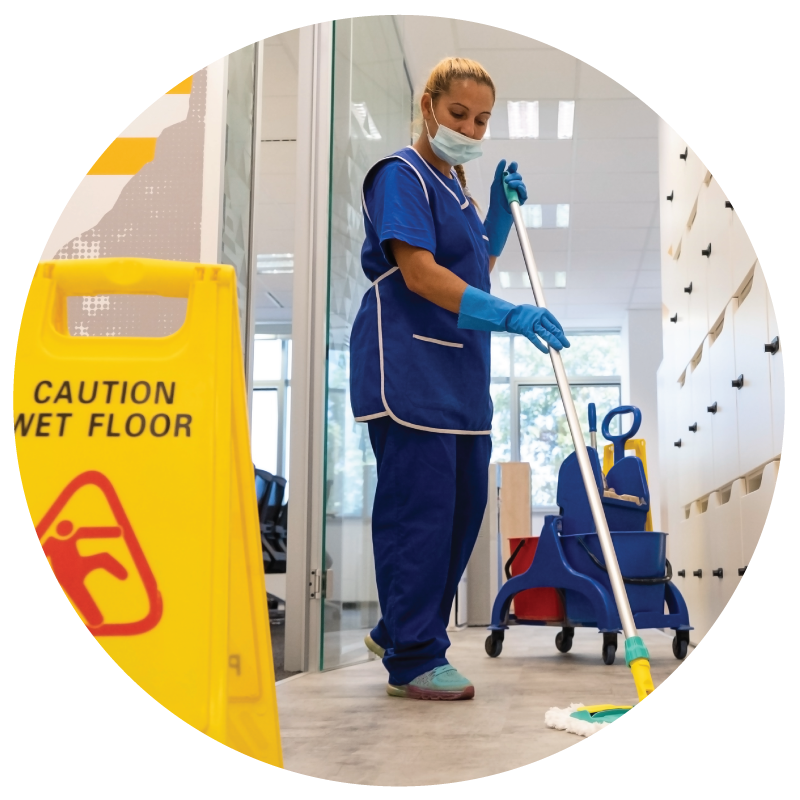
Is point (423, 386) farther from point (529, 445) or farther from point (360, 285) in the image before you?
point (529, 445)

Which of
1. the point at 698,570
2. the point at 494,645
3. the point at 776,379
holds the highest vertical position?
the point at 776,379

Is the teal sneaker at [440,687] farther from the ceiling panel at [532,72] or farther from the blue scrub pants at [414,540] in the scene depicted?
the ceiling panel at [532,72]

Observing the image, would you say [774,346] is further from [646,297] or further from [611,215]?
[646,297]

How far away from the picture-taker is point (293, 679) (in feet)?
5.88

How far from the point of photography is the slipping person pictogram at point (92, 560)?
84 centimetres

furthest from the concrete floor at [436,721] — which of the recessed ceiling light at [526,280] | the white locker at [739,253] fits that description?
the recessed ceiling light at [526,280]

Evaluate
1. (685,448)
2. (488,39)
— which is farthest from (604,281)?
(685,448)

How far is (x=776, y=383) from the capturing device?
4.57 ft

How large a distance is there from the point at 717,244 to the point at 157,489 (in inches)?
61.7

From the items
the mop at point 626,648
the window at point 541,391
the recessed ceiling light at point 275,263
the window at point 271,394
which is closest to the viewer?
the mop at point 626,648

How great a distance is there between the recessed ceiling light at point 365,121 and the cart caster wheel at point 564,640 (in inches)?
63.4

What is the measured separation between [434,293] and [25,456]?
0.83 m

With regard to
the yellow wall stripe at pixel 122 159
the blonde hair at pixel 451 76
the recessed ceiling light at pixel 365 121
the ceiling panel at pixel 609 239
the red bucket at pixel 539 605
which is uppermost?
the ceiling panel at pixel 609 239

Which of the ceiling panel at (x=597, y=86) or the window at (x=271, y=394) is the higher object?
the ceiling panel at (x=597, y=86)
